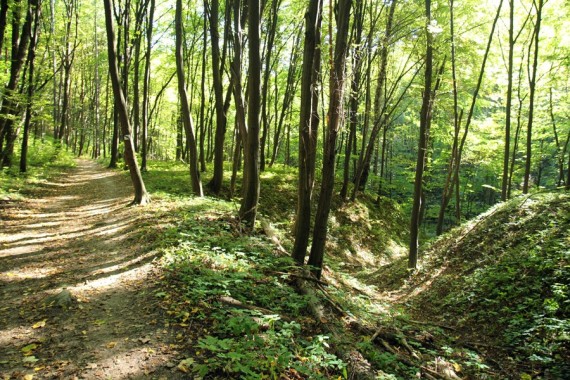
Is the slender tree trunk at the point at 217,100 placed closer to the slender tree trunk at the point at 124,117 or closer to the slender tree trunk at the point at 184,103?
the slender tree trunk at the point at 184,103

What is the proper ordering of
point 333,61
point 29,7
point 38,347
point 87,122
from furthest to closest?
point 87,122
point 29,7
point 333,61
point 38,347

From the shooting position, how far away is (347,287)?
8.99 metres

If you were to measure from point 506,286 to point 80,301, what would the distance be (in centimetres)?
790

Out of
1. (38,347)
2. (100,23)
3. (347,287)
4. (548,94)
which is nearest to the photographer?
(38,347)

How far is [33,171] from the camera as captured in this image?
51.9 ft

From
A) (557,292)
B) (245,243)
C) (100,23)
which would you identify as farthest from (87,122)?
(557,292)

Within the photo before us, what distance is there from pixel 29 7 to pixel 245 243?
39.4 ft

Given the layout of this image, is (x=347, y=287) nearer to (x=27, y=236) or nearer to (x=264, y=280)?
(x=264, y=280)

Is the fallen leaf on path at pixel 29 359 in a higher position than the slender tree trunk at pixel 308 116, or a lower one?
lower

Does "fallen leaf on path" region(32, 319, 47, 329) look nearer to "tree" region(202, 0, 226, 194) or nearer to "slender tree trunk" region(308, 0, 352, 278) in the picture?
"slender tree trunk" region(308, 0, 352, 278)

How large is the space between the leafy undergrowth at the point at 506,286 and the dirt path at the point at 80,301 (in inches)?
202

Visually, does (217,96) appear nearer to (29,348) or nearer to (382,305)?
(382,305)

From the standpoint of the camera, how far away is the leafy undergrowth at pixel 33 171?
1180 centimetres

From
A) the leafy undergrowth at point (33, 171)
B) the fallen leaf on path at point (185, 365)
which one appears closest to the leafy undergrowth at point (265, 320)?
the fallen leaf on path at point (185, 365)
